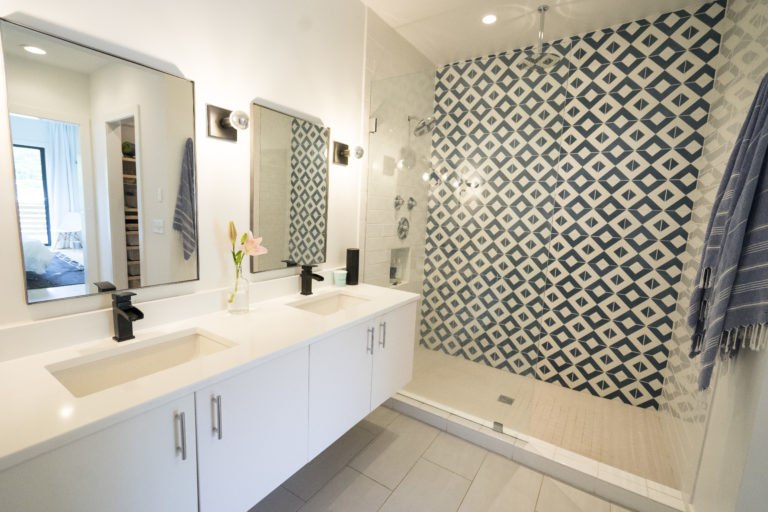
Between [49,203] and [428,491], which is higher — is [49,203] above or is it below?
above

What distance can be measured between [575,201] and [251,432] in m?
2.71

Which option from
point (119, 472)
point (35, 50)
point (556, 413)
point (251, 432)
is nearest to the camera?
point (119, 472)

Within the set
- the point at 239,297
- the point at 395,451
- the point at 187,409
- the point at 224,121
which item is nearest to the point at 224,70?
the point at 224,121

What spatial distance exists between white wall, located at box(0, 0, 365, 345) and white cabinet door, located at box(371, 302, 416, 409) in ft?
2.12

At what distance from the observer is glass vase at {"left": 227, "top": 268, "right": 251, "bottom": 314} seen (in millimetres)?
1657

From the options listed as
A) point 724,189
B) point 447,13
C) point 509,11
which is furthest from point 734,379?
point 447,13

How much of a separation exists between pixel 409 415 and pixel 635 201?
2.24 m

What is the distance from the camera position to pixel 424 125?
3082mm

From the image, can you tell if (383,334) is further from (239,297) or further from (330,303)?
(239,297)

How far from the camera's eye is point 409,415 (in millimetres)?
2514

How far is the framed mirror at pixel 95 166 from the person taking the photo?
1.12 meters

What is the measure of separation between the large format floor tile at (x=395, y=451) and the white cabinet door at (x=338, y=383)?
1.29ft

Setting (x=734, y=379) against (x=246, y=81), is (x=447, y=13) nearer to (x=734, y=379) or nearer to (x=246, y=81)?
(x=246, y=81)

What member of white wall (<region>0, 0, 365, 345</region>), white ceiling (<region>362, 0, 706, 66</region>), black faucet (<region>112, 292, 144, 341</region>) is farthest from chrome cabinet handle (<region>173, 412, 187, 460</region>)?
white ceiling (<region>362, 0, 706, 66</region>)
